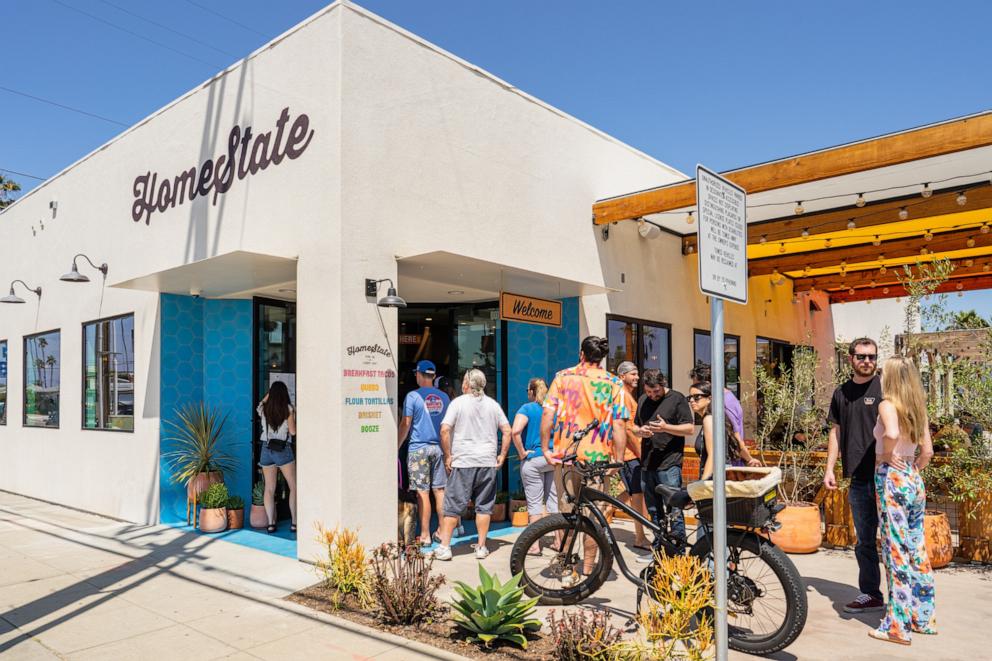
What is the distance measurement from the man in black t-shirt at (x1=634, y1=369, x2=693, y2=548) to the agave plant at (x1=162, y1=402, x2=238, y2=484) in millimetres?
4898

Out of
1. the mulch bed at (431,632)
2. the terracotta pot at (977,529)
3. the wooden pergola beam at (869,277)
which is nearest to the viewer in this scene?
the mulch bed at (431,632)

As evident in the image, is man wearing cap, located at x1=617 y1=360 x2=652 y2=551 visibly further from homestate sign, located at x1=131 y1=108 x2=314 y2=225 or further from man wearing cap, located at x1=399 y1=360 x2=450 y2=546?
homestate sign, located at x1=131 y1=108 x2=314 y2=225

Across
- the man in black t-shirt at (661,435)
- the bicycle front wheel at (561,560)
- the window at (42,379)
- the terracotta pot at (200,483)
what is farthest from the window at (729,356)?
the window at (42,379)

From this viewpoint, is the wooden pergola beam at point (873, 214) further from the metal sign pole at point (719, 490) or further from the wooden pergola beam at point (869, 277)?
the metal sign pole at point (719, 490)

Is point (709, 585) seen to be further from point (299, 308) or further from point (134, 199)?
point (134, 199)

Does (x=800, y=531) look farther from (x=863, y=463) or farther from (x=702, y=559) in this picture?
(x=702, y=559)

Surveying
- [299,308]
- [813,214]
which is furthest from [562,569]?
[813,214]

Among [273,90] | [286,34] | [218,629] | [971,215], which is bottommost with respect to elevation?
[218,629]

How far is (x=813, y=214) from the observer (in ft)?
33.1

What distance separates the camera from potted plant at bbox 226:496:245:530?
8164 millimetres

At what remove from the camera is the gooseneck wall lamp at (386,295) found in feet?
21.3

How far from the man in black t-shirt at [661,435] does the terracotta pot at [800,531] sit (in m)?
1.21

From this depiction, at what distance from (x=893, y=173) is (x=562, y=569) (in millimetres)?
5788

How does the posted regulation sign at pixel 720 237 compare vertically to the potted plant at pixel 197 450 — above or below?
above
